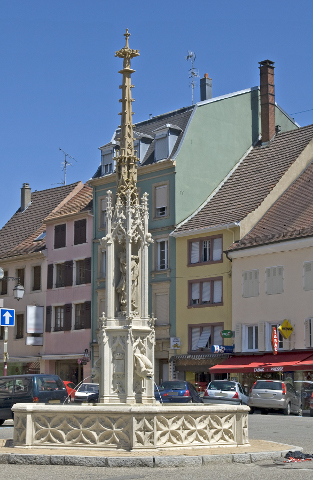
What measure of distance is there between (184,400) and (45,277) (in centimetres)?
2479

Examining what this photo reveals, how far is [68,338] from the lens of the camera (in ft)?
162

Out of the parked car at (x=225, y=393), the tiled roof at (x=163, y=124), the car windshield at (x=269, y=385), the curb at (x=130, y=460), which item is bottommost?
the curb at (x=130, y=460)

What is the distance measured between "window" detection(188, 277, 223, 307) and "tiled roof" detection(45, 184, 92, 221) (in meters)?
9.62

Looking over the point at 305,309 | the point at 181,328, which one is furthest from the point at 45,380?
the point at 181,328

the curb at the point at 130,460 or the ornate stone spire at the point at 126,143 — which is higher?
the ornate stone spire at the point at 126,143

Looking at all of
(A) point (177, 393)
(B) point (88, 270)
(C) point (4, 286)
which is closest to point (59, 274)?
(B) point (88, 270)

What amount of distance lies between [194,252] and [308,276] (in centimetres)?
758

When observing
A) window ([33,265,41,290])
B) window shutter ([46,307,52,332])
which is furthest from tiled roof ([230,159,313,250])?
window ([33,265,41,290])

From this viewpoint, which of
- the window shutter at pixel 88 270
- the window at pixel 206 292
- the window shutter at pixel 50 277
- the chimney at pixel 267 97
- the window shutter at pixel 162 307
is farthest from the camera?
the window shutter at pixel 50 277

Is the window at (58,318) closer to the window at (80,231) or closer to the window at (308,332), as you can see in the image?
the window at (80,231)

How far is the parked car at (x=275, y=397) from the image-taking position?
3184 centimetres

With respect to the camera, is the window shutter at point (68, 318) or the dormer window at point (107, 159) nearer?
the window shutter at point (68, 318)

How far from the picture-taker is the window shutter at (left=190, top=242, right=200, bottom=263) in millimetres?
43906

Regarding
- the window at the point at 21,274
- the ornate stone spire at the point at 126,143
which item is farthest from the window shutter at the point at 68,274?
the ornate stone spire at the point at 126,143
